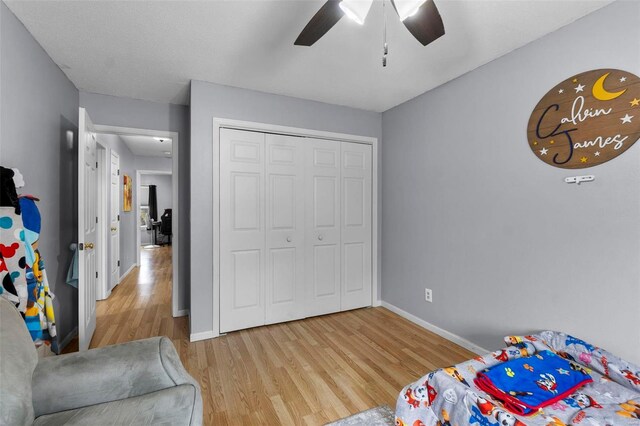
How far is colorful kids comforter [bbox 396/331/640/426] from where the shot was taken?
132 cm

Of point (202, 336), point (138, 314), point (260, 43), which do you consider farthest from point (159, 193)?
point (260, 43)

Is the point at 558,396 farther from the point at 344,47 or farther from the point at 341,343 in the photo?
the point at 344,47

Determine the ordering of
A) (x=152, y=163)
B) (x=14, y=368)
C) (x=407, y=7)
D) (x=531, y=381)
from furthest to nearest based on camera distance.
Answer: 1. (x=152, y=163)
2. (x=531, y=381)
3. (x=407, y=7)
4. (x=14, y=368)

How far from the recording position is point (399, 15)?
1.34 m

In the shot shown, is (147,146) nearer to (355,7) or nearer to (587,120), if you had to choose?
(355,7)

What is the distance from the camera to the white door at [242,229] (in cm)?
284

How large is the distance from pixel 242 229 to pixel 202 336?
106cm

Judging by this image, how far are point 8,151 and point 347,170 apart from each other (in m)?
2.77

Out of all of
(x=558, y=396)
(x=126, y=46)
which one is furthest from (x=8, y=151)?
(x=558, y=396)

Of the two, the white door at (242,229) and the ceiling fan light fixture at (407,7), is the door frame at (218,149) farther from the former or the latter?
the ceiling fan light fixture at (407,7)

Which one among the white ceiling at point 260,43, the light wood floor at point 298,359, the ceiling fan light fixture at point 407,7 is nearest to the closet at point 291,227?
the light wood floor at point 298,359

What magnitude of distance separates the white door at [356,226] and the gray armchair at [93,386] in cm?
240

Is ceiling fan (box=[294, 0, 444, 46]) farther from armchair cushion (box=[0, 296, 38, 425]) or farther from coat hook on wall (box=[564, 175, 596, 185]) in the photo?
armchair cushion (box=[0, 296, 38, 425])

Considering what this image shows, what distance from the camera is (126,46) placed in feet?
7.02
